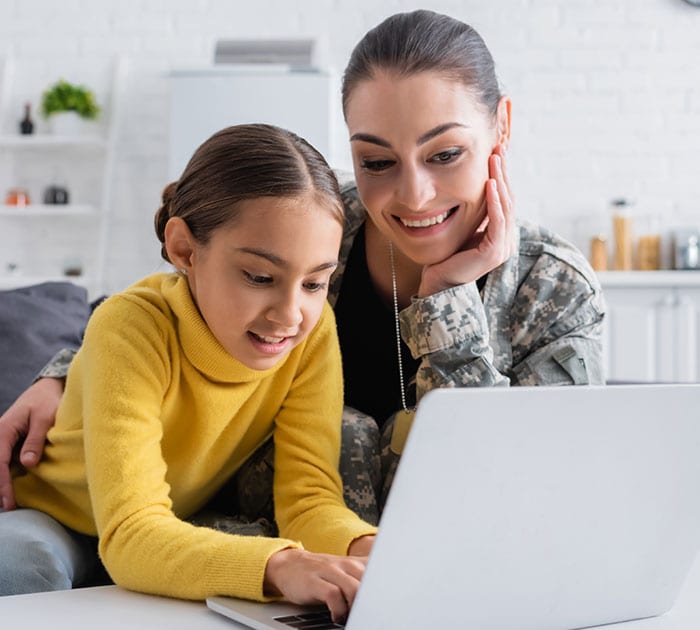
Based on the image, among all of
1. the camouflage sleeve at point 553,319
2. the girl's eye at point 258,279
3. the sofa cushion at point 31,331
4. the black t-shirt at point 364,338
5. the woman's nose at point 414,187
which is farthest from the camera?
the sofa cushion at point 31,331

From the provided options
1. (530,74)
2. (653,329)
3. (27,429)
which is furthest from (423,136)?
(530,74)

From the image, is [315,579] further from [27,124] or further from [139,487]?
[27,124]

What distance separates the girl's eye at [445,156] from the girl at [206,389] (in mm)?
211

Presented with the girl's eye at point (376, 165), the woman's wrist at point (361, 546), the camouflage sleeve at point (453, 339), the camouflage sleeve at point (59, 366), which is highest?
the girl's eye at point (376, 165)

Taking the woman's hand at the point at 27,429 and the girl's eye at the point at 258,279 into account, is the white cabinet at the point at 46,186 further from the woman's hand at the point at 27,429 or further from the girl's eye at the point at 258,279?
the girl's eye at the point at 258,279

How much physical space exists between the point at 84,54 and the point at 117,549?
4065 millimetres

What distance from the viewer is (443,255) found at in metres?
1.46

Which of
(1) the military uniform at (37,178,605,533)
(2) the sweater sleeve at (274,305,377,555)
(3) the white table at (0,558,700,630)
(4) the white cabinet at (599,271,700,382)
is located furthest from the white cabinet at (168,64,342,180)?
(3) the white table at (0,558,700,630)

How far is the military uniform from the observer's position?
1.39 m

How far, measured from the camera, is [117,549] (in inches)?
39.2

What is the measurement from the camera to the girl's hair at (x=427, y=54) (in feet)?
4.69

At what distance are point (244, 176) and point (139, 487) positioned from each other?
0.38m

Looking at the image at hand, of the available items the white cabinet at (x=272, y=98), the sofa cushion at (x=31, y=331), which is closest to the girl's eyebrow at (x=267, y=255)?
the sofa cushion at (x=31, y=331)

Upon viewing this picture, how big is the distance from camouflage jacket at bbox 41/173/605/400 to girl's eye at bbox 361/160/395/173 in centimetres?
19
